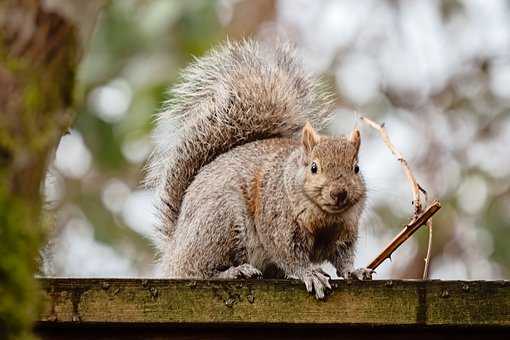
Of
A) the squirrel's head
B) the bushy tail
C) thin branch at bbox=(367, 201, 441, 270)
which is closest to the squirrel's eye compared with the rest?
the squirrel's head

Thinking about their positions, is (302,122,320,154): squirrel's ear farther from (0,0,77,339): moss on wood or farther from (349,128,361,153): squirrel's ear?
(0,0,77,339): moss on wood

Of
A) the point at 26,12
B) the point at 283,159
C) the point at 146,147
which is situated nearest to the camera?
the point at 26,12

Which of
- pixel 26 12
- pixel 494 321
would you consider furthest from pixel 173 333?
pixel 26 12

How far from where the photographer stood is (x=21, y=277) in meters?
1.27

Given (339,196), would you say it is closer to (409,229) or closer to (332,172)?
(332,172)

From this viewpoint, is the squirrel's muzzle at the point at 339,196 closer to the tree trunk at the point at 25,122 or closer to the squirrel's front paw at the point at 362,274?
the squirrel's front paw at the point at 362,274

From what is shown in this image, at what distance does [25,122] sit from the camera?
1218 millimetres

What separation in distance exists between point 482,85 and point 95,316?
6583 millimetres

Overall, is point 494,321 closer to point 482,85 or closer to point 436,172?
point 436,172

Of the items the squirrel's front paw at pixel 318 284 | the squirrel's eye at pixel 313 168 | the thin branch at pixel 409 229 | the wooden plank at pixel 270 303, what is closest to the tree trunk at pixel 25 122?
the wooden plank at pixel 270 303

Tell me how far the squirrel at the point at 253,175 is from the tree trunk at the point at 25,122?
1186 millimetres

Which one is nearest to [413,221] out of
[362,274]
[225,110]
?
[362,274]

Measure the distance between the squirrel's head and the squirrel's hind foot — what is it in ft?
0.86

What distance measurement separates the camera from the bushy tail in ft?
11.8
